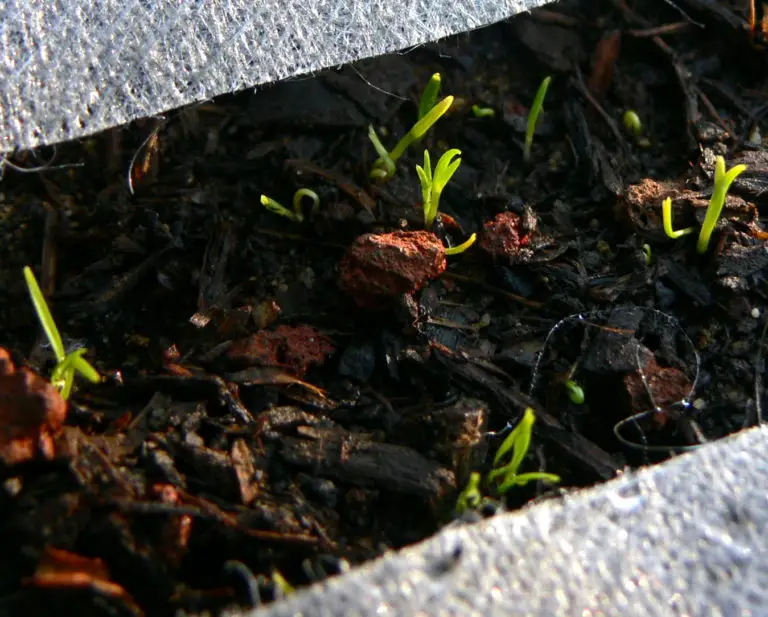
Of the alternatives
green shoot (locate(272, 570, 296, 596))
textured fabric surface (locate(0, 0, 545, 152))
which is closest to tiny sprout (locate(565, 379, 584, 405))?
green shoot (locate(272, 570, 296, 596))

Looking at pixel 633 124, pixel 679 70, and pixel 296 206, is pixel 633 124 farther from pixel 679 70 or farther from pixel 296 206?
pixel 296 206

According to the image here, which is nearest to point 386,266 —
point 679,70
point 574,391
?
point 574,391

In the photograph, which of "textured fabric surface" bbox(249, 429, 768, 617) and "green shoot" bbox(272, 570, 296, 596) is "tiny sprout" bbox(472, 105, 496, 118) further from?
"green shoot" bbox(272, 570, 296, 596)

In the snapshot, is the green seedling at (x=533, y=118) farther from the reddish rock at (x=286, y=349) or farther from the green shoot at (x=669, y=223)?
the reddish rock at (x=286, y=349)

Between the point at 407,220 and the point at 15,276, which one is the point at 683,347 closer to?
the point at 407,220

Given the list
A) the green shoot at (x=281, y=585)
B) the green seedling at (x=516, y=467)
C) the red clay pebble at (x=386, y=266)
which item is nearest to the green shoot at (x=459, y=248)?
the red clay pebble at (x=386, y=266)
